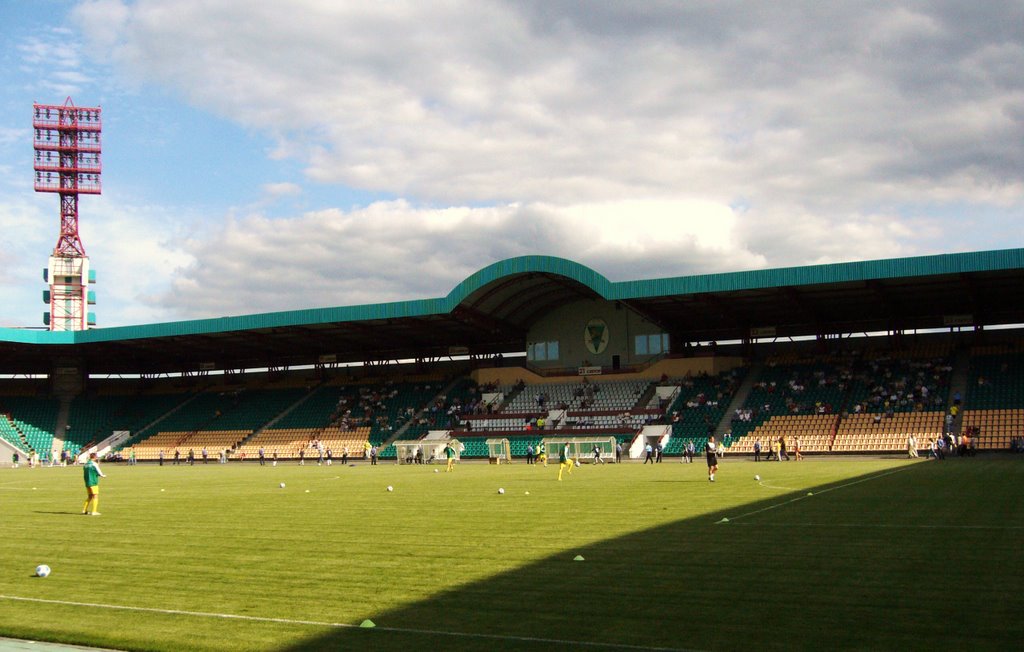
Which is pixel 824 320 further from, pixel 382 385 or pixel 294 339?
pixel 294 339

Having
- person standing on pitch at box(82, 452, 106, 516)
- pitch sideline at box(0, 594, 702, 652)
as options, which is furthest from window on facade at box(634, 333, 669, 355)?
pitch sideline at box(0, 594, 702, 652)

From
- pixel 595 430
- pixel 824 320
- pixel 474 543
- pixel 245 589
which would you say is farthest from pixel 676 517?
pixel 824 320

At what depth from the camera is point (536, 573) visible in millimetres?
13469

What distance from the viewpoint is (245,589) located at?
41.8ft

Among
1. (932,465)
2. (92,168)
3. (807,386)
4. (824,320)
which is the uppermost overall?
(92,168)

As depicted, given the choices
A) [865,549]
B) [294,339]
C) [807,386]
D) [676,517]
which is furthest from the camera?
[294,339]

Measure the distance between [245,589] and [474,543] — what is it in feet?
16.4

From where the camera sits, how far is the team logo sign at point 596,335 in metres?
70.3

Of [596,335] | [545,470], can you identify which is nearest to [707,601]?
[545,470]

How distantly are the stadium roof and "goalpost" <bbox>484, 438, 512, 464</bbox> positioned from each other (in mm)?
9946

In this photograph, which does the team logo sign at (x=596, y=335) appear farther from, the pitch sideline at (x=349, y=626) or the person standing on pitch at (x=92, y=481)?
the pitch sideline at (x=349, y=626)

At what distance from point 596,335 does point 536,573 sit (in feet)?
189

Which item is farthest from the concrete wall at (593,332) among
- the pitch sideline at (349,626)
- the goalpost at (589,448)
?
the pitch sideline at (349,626)

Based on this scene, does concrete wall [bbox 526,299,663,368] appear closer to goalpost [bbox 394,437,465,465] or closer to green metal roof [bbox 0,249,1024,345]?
green metal roof [bbox 0,249,1024,345]
